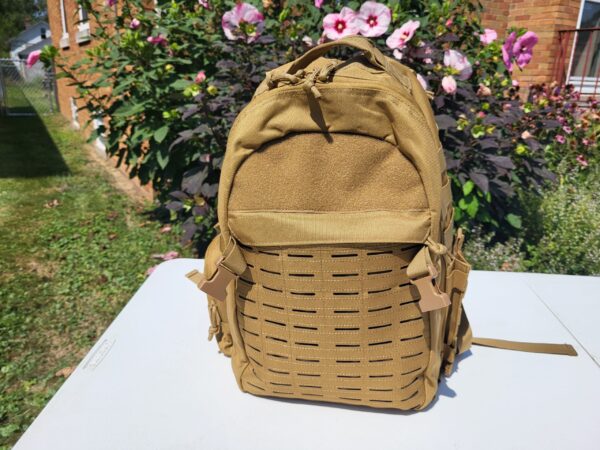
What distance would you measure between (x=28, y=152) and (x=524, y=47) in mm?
8272

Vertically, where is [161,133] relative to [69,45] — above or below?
above

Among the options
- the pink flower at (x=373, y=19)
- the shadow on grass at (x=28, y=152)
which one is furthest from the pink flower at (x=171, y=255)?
the shadow on grass at (x=28, y=152)

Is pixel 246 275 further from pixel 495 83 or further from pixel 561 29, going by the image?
pixel 561 29

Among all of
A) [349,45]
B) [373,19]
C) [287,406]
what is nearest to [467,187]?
[373,19]

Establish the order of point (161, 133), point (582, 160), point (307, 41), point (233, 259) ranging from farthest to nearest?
point (582, 160) < point (161, 133) < point (307, 41) < point (233, 259)

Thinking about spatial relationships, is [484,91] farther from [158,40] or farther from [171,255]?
[171,255]

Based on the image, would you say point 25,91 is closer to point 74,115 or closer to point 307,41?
point 74,115

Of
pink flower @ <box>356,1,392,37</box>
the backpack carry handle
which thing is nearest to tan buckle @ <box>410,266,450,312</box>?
the backpack carry handle

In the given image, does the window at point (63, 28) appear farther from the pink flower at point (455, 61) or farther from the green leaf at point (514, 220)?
the green leaf at point (514, 220)

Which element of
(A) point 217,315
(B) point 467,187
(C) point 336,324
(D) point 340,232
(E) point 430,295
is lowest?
(B) point 467,187

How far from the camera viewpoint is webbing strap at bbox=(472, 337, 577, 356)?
53.2 inches

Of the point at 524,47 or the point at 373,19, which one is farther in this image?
the point at 524,47

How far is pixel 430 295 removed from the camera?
99 centimetres

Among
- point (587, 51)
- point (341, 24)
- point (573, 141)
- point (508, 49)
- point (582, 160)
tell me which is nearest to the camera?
point (341, 24)
